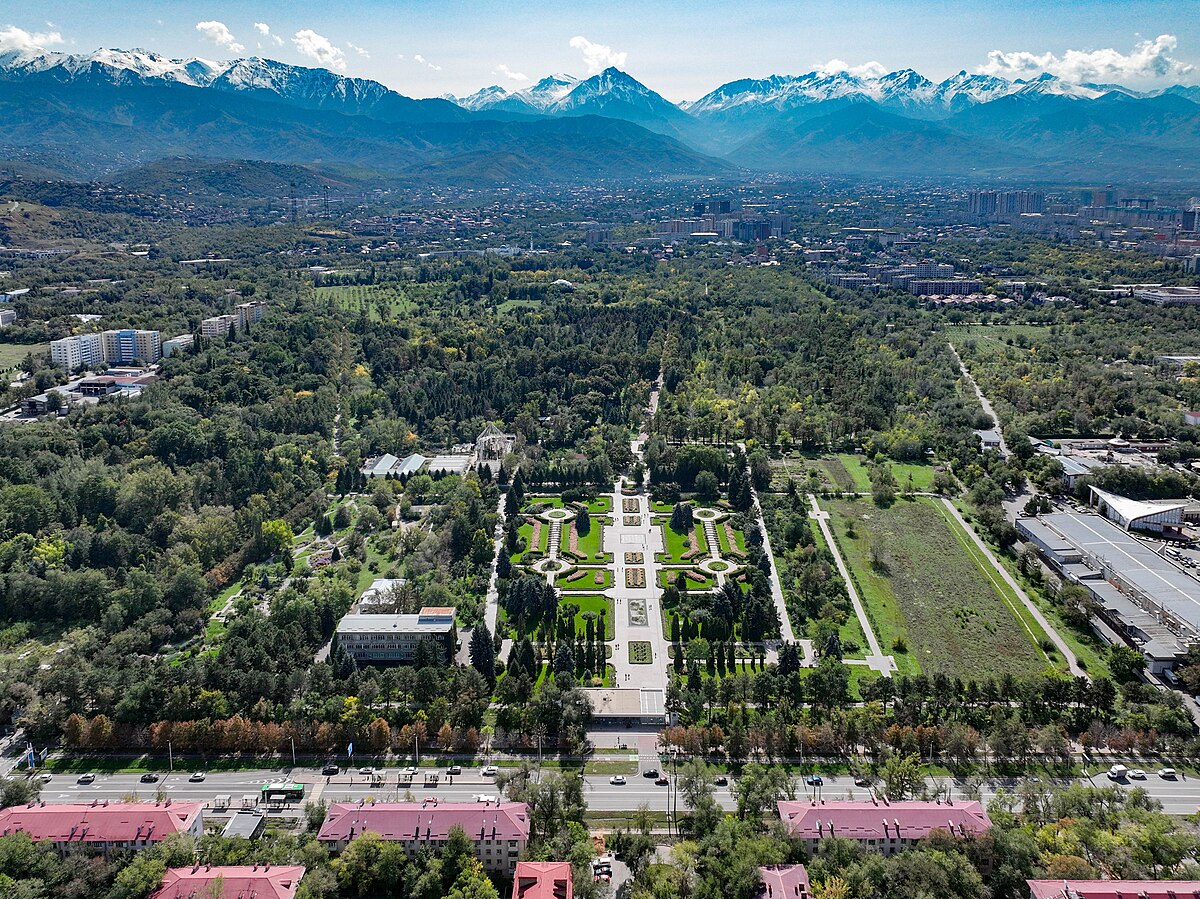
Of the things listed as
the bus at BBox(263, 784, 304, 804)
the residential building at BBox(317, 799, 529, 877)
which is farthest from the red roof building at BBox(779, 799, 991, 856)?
the bus at BBox(263, 784, 304, 804)

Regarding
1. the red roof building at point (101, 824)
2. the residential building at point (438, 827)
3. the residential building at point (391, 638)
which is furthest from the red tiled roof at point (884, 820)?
the red roof building at point (101, 824)

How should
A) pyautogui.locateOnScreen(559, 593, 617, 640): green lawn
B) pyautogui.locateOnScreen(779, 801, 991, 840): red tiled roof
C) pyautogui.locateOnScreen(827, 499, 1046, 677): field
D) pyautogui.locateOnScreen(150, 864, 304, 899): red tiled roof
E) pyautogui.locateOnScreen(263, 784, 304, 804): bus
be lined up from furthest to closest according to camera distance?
1. pyautogui.locateOnScreen(559, 593, 617, 640): green lawn
2. pyautogui.locateOnScreen(827, 499, 1046, 677): field
3. pyautogui.locateOnScreen(263, 784, 304, 804): bus
4. pyautogui.locateOnScreen(779, 801, 991, 840): red tiled roof
5. pyautogui.locateOnScreen(150, 864, 304, 899): red tiled roof

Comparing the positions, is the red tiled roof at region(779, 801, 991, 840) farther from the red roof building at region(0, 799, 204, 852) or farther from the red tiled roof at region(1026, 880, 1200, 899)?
the red roof building at region(0, 799, 204, 852)

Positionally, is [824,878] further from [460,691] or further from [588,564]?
[588,564]

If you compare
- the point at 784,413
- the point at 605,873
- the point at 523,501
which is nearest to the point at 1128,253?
the point at 784,413

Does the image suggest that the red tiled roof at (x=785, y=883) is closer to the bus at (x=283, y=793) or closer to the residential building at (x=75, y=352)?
the bus at (x=283, y=793)

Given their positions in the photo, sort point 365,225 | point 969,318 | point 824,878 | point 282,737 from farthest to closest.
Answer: point 365,225
point 969,318
point 282,737
point 824,878
